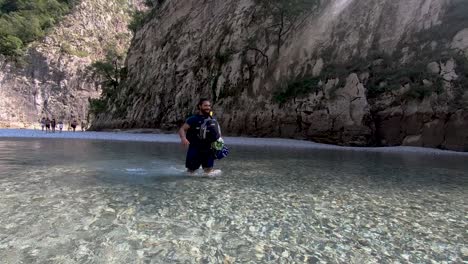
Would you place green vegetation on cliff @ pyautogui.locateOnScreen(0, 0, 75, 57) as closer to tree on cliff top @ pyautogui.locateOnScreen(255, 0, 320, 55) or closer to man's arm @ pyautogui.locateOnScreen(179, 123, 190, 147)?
tree on cliff top @ pyautogui.locateOnScreen(255, 0, 320, 55)

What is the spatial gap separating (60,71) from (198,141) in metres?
92.1

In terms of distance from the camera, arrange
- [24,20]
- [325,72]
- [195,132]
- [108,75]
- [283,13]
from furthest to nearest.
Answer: [24,20], [108,75], [283,13], [325,72], [195,132]

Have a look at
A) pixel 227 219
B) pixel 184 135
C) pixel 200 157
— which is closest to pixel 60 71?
pixel 200 157

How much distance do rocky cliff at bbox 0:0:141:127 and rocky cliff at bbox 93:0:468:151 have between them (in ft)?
155

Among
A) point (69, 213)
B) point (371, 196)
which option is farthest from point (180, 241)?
Answer: point (371, 196)

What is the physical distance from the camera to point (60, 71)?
90938mm

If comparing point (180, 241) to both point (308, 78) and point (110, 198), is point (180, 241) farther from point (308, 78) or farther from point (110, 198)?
point (308, 78)

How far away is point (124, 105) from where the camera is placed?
54781 mm

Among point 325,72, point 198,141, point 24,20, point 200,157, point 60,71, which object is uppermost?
point 24,20

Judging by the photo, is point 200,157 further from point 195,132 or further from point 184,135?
point 184,135

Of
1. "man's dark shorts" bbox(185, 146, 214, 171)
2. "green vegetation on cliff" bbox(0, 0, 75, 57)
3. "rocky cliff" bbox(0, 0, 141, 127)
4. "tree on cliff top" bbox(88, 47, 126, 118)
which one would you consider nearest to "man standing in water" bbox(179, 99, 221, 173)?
"man's dark shorts" bbox(185, 146, 214, 171)

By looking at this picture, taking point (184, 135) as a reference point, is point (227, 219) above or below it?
below

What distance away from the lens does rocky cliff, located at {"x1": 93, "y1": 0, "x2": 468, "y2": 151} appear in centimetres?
2433

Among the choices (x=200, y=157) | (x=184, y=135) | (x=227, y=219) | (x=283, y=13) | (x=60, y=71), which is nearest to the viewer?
(x=227, y=219)
